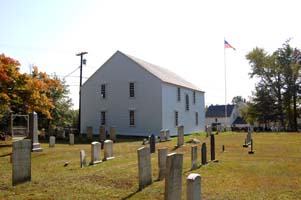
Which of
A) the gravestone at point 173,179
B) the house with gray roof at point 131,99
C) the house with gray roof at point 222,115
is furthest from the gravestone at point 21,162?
the house with gray roof at point 222,115

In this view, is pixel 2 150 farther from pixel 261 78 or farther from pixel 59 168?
pixel 261 78

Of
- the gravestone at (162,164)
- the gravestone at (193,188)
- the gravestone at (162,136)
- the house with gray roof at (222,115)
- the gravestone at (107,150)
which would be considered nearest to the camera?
the gravestone at (193,188)

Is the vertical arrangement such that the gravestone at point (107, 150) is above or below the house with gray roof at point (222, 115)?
below

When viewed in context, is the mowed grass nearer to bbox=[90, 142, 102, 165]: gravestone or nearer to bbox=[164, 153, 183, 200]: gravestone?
bbox=[90, 142, 102, 165]: gravestone

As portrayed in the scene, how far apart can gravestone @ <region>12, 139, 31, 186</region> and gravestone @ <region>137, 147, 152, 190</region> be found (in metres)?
3.64

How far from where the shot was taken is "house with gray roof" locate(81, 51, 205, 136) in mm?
37844

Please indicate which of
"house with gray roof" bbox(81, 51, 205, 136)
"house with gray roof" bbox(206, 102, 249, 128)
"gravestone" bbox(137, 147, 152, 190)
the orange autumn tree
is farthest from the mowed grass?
"house with gray roof" bbox(206, 102, 249, 128)

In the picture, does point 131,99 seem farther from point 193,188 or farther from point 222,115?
point 222,115

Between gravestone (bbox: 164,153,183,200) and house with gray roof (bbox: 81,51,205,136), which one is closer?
gravestone (bbox: 164,153,183,200)

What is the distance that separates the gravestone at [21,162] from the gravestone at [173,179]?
5.53 meters

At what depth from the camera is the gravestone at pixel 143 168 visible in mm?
10125

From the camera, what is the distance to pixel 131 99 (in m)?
39.3

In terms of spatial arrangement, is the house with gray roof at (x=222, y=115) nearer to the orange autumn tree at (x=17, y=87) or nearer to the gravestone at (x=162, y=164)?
the orange autumn tree at (x=17, y=87)

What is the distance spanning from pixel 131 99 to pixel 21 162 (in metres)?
28.4
